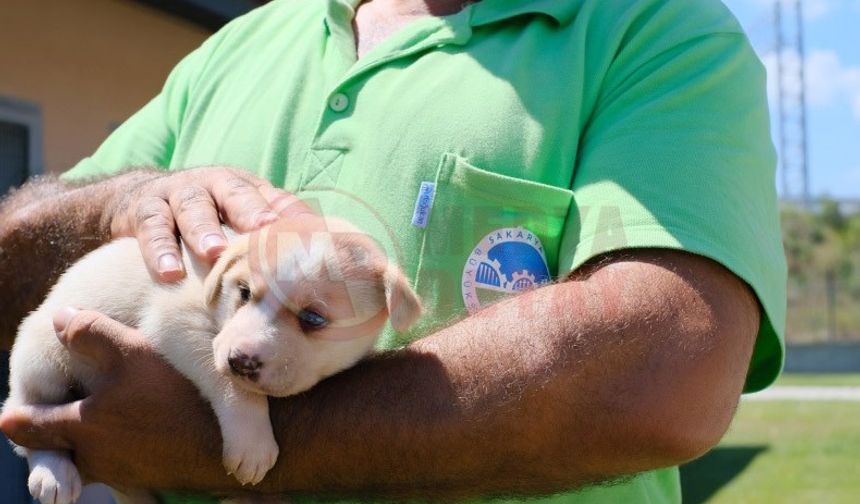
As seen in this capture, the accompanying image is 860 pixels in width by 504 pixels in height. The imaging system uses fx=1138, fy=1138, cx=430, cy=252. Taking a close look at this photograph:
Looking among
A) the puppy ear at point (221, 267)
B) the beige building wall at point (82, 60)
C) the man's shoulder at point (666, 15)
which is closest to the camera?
the puppy ear at point (221, 267)

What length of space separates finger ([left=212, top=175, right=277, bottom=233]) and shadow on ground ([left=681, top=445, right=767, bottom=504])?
780cm

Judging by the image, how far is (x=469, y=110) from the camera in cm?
247

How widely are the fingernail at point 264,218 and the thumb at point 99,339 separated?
339 millimetres

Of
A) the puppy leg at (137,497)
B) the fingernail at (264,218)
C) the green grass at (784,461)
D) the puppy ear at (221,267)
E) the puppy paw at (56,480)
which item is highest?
the fingernail at (264,218)

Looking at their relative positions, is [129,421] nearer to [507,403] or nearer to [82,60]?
[507,403]

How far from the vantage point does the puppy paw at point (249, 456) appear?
7.07ft

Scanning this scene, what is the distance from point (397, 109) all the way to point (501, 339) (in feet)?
2.15

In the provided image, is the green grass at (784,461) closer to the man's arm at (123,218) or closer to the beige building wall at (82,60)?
the beige building wall at (82,60)

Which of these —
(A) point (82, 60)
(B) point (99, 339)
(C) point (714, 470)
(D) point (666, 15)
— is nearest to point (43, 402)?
(B) point (99, 339)

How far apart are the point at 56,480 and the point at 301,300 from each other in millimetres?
624

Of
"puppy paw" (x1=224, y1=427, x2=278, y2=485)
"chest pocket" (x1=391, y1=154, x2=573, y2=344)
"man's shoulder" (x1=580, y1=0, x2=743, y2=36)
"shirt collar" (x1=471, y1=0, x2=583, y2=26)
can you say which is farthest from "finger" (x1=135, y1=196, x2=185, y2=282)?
"man's shoulder" (x1=580, y1=0, x2=743, y2=36)

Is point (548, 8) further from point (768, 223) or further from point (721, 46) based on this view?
point (768, 223)

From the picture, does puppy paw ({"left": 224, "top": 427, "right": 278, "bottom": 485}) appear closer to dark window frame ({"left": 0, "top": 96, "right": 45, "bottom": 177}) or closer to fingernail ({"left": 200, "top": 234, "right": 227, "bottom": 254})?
fingernail ({"left": 200, "top": 234, "right": 227, "bottom": 254})

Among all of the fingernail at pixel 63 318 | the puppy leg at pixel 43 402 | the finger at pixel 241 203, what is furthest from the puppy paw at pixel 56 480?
the finger at pixel 241 203
